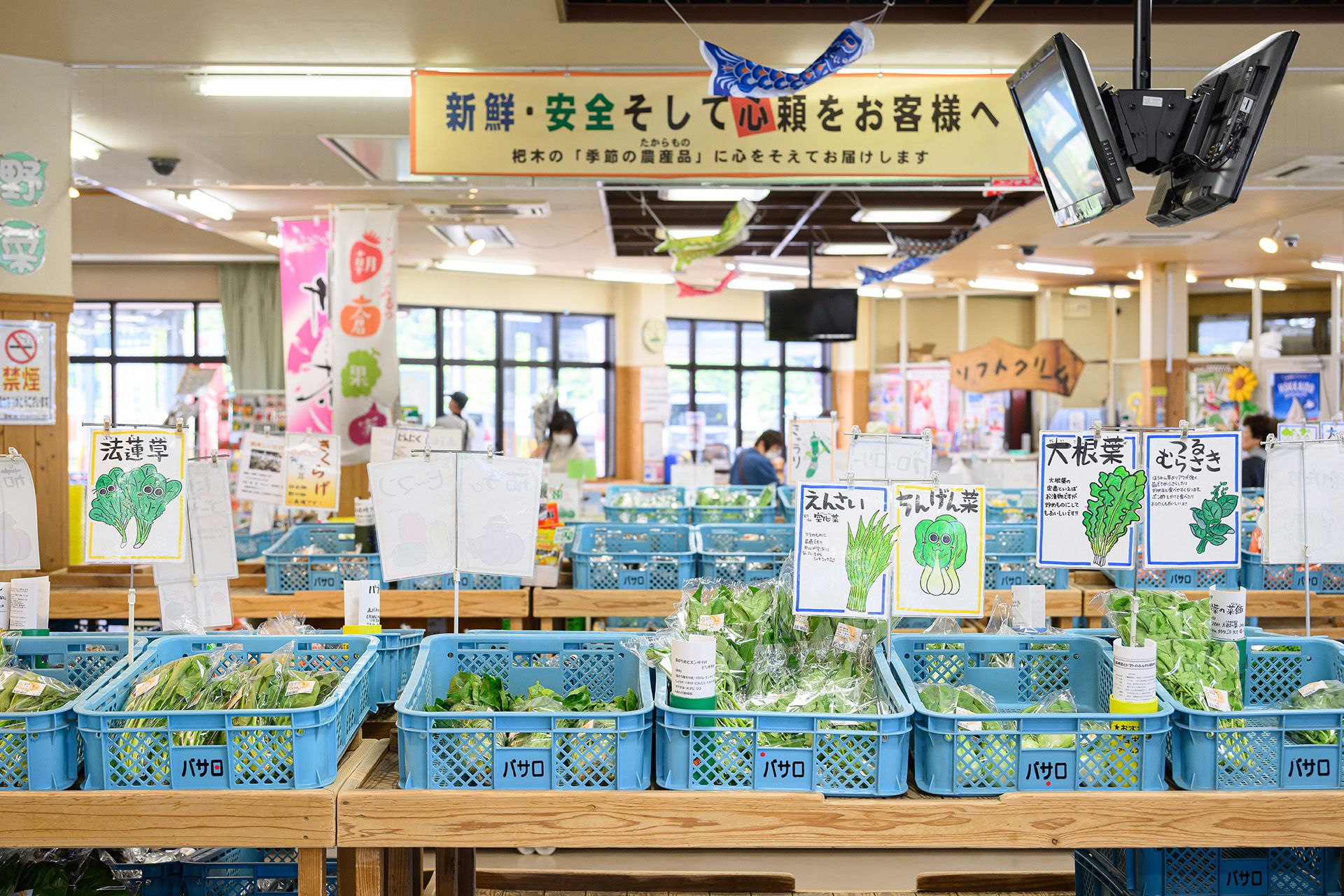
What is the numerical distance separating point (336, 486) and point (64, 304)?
201 centimetres

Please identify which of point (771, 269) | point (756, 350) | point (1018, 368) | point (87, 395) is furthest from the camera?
point (756, 350)

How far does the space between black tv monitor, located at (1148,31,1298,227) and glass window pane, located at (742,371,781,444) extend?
12.1m

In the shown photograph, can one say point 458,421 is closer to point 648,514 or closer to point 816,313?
point 816,313

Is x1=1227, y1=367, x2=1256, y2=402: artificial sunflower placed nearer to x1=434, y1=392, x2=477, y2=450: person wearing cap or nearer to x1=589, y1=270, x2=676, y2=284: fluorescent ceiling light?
x1=589, y1=270, x2=676, y2=284: fluorescent ceiling light

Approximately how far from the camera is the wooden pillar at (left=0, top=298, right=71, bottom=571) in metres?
5.01

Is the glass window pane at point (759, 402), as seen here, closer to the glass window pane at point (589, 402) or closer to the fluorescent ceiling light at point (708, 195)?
the glass window pane at point (589, 402)

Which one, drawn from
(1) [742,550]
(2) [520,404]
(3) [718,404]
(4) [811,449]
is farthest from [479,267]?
(1) [742,550]

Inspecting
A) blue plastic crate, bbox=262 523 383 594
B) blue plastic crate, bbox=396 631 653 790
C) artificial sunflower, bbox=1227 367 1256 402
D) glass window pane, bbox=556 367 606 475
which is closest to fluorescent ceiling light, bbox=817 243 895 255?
glass window pane, bbox=556 367 606 475

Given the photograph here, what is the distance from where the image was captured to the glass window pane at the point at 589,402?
1343cm

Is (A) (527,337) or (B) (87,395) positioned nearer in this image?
(B) (87,395)

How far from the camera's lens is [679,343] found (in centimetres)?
1432

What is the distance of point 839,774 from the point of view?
1.96m

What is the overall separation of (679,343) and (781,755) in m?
12.5

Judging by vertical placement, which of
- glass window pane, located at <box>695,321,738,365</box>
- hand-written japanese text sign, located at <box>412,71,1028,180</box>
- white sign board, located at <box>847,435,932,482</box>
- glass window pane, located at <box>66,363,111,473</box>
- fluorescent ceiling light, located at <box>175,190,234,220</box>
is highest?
fluorescent ceiling light, located at <box>175,190,234,220</box>
